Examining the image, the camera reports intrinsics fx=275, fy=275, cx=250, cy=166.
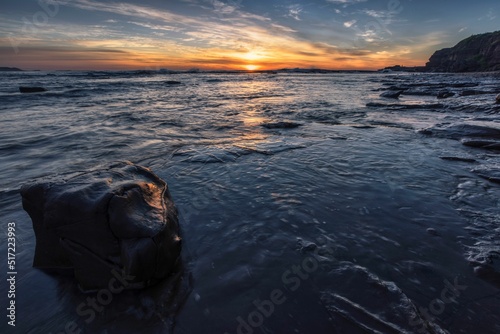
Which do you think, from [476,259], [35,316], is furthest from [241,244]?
[476,259]

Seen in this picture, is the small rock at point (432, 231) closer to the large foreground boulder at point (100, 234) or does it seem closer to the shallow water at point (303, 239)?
the shallow water at point (303, 239)

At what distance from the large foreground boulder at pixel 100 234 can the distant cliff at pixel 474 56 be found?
86.2m

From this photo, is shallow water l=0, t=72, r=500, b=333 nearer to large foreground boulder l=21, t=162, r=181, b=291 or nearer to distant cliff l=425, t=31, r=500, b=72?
large foreground boulder l=21, t=162, r=181, b=291

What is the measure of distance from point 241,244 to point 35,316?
231cm

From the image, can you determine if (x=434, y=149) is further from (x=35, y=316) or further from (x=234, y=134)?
(x=35, y=316)

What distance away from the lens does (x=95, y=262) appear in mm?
3043

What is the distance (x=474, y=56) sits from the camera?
77750 millimetres

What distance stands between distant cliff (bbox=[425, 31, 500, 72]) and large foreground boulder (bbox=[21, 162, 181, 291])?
86.2 metres

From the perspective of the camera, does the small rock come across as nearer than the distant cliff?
Yes

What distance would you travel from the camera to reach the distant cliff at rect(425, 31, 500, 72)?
6908cm

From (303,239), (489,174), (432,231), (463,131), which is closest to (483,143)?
(463,131)

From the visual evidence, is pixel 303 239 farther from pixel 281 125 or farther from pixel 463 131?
pixel 463 131

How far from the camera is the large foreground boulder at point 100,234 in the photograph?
117 inches

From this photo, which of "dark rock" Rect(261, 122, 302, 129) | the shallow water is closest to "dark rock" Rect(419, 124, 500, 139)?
the shallow water
